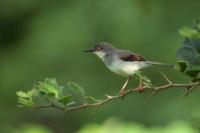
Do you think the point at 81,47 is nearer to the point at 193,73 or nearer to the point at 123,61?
the point at 123,61

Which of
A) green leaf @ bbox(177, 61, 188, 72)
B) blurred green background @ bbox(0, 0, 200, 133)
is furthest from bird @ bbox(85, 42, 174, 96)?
blurred green background @ bbox(0, 0, 200, 133)

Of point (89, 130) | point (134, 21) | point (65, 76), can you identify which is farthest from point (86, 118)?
point (89, 130)

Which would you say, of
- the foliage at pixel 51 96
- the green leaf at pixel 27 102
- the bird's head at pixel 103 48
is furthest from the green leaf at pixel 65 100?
the bird's head at pixel 103 48

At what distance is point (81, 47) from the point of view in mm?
11680

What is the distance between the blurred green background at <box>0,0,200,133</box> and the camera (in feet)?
35.8

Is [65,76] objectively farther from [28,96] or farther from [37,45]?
[28,96]

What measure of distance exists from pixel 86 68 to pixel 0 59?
1314 mm

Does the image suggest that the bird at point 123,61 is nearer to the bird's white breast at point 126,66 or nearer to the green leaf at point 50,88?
the bird's white breast at point 126,66

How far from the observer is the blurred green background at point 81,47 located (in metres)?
10.9

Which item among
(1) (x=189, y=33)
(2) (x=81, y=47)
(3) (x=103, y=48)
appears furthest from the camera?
(2) (x=81, y=47)

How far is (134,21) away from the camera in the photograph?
431 inches

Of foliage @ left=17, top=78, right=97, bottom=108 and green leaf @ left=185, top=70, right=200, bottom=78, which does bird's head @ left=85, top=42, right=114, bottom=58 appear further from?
green leaf @ left=185, top=70, right=200, bottom=78

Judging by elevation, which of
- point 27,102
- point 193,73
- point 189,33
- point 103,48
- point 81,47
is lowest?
point 81,47

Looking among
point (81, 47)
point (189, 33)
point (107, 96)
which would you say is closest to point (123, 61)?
point (107, 96)
